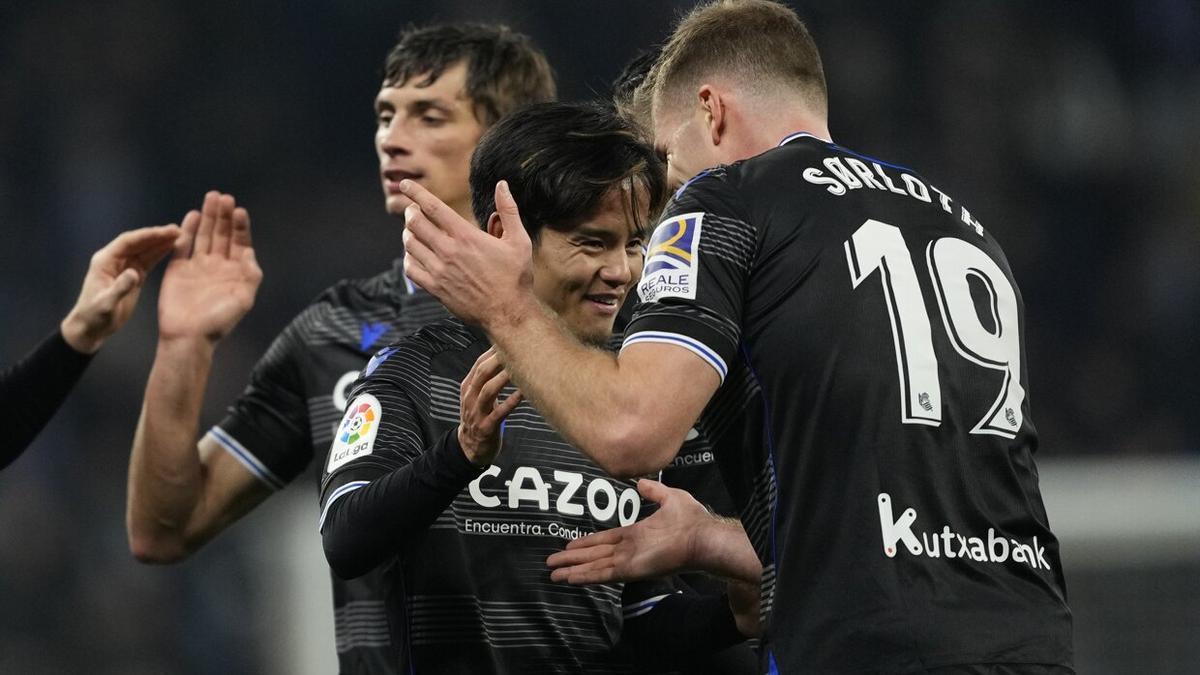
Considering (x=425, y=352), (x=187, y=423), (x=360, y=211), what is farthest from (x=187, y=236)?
(x=360, y=211)

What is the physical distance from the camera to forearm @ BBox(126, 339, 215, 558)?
401 centimetres

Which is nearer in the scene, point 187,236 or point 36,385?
point 36,385

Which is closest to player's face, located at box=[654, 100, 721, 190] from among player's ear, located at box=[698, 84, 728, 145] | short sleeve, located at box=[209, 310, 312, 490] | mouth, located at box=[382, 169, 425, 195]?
player's ear, located at box=[698, 84, 728, 145]

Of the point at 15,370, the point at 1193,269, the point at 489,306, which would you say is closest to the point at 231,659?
the point at 15,370

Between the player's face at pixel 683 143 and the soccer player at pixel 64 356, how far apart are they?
1.72 metres

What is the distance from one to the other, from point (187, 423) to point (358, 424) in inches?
58.0

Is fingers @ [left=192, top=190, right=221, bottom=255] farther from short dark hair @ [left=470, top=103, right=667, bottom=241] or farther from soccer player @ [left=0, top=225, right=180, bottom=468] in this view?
short dark hair @ [left=470, top=103, right=667, bottom=241]

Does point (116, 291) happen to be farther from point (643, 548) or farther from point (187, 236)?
point (643, 548)

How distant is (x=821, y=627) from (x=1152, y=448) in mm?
6984

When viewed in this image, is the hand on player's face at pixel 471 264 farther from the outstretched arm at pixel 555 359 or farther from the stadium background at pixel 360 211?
the stadium background at pixel 360 211

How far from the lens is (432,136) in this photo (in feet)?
13.7

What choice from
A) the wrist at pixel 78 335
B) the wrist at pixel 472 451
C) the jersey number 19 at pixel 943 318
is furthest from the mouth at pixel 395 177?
the jersey number 19 at pixel 943 318

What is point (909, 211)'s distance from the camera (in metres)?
2.52

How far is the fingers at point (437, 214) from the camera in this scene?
2398 mm
